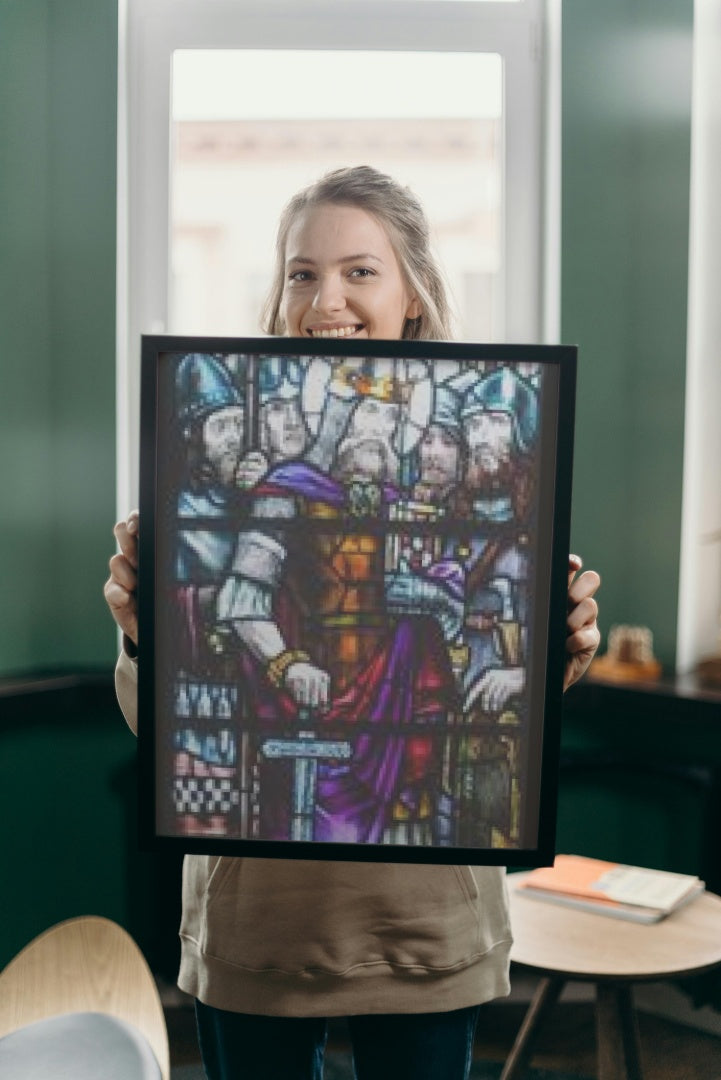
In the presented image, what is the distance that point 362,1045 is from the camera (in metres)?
1.03

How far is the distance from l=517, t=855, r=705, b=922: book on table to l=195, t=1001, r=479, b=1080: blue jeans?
2.70 feet

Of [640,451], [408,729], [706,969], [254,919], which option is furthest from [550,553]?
[640,451]

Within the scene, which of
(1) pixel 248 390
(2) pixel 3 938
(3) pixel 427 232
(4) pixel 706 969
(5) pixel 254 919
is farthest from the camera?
(2) pixel 3 938

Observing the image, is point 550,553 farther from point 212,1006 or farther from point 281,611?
point 212,1006

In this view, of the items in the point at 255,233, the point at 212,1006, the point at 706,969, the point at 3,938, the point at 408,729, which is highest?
the point at 255,233

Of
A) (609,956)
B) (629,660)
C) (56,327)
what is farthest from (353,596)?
(56,327)

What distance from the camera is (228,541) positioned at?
2.93 ft

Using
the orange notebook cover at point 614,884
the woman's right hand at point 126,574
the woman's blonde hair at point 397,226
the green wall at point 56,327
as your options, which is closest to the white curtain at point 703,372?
the orange notebook cover at point 614,884

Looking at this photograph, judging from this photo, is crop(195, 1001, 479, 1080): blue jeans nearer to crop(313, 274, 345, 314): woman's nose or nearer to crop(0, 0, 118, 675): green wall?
crop(313, 274, 345, 314): woman's nose

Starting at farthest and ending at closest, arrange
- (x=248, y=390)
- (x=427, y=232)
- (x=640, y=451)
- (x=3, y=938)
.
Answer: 1. (x=640, y=451)
2. (x=3, y=938)
3. (x=427, y=232)
4. (x=248, y=390)

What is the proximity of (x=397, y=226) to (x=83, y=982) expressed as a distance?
79cm

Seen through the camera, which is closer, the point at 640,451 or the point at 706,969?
the point at 706,969

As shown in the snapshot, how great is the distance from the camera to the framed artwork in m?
0.88

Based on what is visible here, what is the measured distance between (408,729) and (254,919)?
272 millimetres
